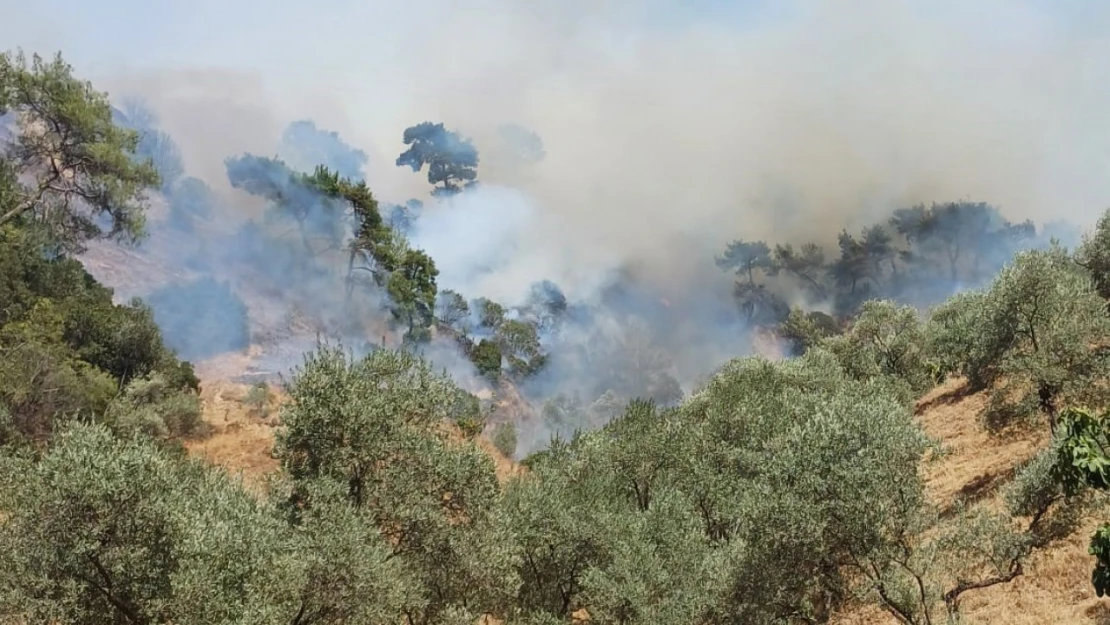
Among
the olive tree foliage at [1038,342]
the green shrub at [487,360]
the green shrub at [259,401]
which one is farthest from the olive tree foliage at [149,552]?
the green shrub at [487,360]

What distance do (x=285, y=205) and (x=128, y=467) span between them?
80.6 meters

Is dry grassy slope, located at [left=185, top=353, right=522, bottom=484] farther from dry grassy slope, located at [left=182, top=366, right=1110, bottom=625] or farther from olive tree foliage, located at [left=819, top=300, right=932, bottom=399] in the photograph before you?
olive tree foliage, located at [left=819, top=300, right=932, bottom=399]

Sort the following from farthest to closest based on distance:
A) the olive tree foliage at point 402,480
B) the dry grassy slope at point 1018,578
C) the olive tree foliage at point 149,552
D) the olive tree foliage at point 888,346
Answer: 1. the olive tree foliage at point 888,346
2. the olive tree foliage at point 402,480
3. the dry grassy slope at point 1018,578
4. the olive tree foliage at point 149,552

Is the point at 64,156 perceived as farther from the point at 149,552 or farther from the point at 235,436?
the point at 149,552

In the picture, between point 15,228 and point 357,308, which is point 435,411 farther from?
point 357,308

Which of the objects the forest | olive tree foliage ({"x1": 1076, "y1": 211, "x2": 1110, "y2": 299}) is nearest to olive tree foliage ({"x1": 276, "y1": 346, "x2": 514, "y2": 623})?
the forest

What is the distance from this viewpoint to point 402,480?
23750 mm

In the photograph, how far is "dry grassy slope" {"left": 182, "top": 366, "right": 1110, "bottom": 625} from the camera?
70.6 ft

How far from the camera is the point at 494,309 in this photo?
12312 centimetres

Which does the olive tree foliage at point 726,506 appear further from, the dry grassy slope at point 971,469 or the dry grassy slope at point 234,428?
the dry grassy slope at point 234,428

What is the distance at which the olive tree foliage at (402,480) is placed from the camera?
23.5 metres

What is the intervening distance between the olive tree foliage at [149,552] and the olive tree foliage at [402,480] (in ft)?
8.43

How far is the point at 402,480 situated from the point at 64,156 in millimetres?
43915

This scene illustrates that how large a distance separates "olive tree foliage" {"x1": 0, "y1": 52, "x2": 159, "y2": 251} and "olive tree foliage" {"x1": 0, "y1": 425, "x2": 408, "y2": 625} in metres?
36.4
